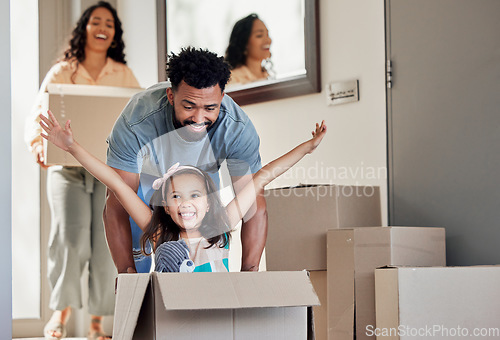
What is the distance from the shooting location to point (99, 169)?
1614 mm

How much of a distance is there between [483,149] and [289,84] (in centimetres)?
76

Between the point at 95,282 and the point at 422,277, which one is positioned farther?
the point at 95,282

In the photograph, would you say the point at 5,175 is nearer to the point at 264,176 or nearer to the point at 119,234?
the point at 119,234

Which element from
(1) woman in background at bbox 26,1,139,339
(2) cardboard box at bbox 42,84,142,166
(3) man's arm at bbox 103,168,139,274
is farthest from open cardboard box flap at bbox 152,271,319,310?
(1) woman in background at bbox 26,1,139,339

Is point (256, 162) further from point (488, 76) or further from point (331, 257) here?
point (488, 76)

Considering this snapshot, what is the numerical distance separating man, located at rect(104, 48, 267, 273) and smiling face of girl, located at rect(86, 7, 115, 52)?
3.50 feet

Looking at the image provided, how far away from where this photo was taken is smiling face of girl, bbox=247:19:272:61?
2646 millimetres

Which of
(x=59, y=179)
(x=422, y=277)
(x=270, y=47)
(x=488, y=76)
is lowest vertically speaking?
(x=422, y=277)

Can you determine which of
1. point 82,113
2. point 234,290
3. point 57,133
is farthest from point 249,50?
point 234,290

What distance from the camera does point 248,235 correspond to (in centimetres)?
181

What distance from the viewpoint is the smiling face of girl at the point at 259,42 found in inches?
104

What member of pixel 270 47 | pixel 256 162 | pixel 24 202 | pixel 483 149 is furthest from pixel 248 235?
pixel 24 202

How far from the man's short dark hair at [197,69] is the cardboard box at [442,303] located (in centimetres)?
64

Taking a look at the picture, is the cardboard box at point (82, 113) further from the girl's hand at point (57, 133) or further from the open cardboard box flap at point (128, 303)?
the open cardboard box flap at point (128, 303)
